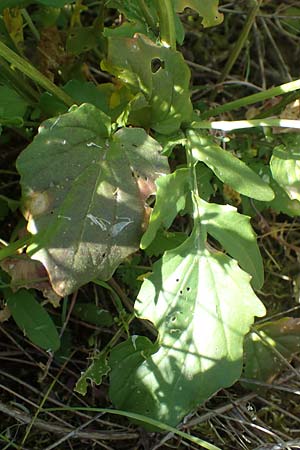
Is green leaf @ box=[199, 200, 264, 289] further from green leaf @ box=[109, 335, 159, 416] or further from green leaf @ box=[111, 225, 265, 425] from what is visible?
green leaf @ box=[109, 335, 159, 416]

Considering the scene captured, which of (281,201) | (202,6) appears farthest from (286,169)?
(202,6)

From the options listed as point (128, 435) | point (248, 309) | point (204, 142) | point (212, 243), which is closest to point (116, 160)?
point (204, 142)

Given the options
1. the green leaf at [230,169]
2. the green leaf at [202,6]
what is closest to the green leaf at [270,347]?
the green leaf at [230,169]

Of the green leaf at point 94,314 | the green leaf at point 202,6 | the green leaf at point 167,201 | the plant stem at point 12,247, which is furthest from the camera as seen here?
the green leaf at point 94,314

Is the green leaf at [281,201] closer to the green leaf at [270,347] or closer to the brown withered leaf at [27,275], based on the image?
the green leaf at [270,347]

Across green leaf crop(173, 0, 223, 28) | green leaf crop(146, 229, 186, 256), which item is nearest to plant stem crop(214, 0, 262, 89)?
green leaf crop(173, 0, 223, 28)
